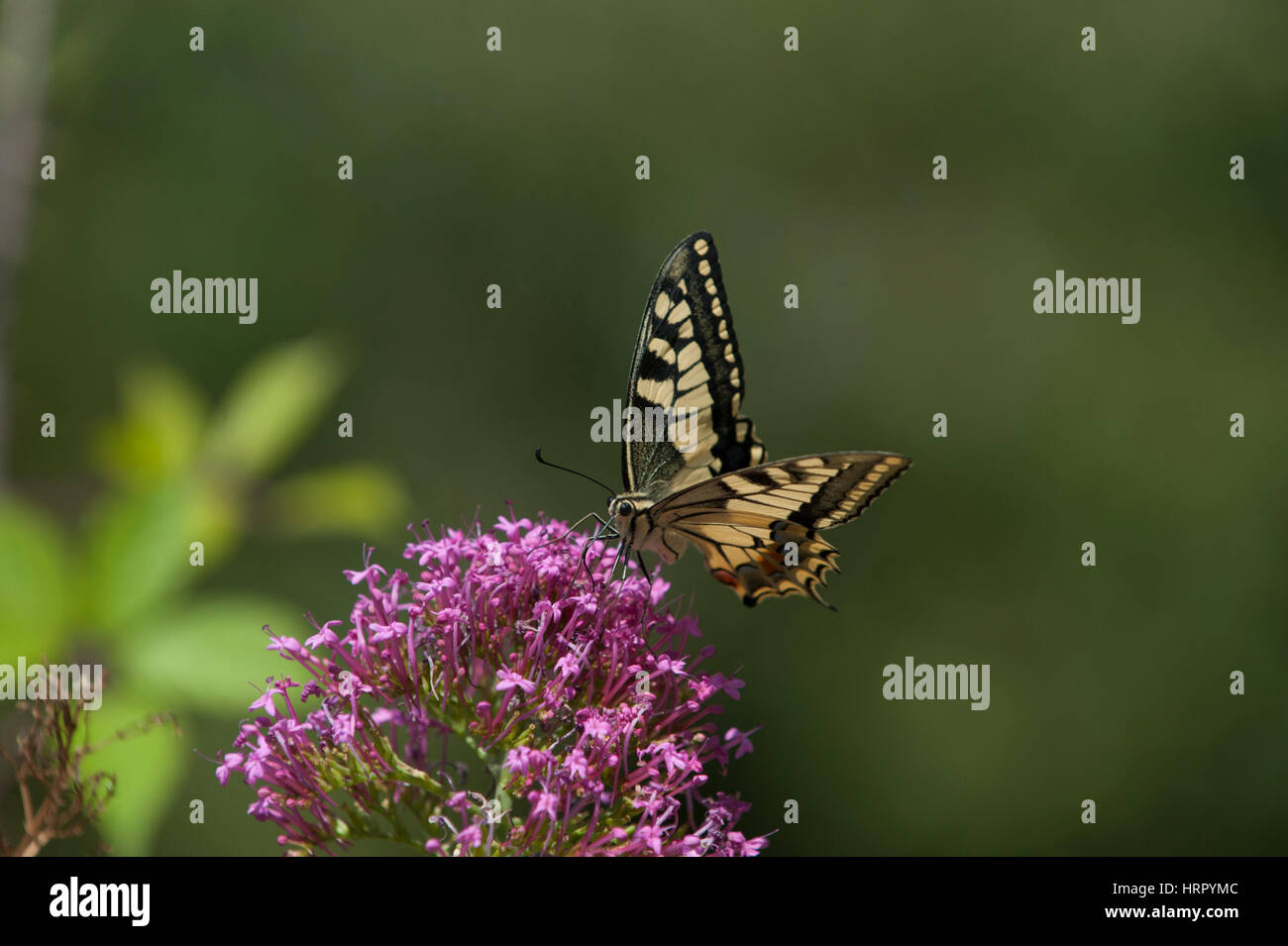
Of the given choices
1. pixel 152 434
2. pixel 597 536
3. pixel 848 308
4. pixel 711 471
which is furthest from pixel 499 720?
pixel 848 308

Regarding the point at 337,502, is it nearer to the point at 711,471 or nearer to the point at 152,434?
the point at 152,434

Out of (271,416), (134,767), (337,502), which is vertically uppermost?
(271,416)

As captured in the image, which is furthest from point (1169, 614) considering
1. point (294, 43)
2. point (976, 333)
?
point (294, 43)

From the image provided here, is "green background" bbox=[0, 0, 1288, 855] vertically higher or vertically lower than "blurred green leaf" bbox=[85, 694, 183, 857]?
higher

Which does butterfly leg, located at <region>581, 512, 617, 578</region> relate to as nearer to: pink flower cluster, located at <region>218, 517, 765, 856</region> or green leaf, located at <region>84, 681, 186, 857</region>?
pink flower cluster, located at <region>218, 517, 765, 856</region>

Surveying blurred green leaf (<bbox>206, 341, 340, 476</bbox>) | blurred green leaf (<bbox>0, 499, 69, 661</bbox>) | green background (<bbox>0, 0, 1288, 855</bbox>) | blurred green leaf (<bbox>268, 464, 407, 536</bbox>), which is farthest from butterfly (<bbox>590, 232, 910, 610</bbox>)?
green background (<bbox>0, 0, 1288, 855</bbox>)
